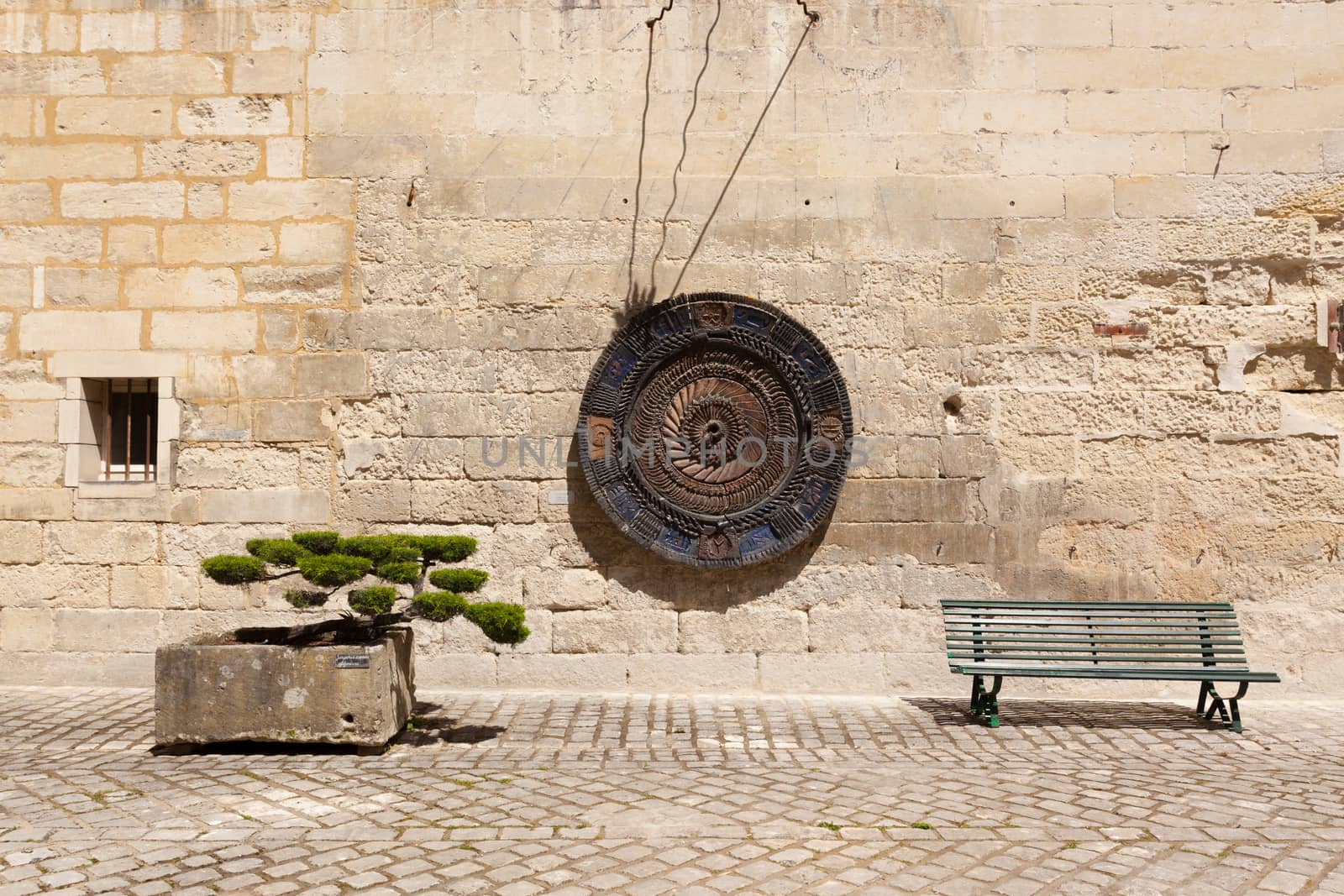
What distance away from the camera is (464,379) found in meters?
5.50

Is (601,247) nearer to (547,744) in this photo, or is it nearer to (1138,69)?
(547,744)

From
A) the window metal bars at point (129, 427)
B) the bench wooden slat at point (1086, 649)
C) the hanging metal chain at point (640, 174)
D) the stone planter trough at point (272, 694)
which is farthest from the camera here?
the window metal bars at point (129, 427)

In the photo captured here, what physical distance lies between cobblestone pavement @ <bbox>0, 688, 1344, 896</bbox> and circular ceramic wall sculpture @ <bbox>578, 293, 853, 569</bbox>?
0.97 m

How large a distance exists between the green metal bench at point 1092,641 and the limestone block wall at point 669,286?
352mm

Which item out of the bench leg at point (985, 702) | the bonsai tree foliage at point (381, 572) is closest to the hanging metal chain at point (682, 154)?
the bonsai tree foliage at point (381, 572)

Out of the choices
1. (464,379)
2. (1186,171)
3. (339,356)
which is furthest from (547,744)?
(1186,171)

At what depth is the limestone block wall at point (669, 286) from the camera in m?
5.37

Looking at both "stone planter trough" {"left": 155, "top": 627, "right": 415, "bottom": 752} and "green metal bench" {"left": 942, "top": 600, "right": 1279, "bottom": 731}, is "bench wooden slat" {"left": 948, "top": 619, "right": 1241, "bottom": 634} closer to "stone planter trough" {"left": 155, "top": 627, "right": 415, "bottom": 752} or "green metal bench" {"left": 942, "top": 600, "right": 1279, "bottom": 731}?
"green metal bench" {"left": 942, "top": 600, "right": 1279, "bottom": 731}

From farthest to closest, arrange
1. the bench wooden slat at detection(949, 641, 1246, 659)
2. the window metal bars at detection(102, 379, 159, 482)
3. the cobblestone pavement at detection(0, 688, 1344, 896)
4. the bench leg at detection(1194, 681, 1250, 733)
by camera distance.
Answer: the window metal bars at detection(102, 379, 159, 482) < the bench wooden slat at detection(949, 641, 1246, 659) < the bench leg at detection(1194, 681, 1250, 733) < the cobblestone pavement at detection(0, 688, 1344, 896)

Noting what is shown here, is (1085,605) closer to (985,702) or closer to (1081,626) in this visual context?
(1081,626)

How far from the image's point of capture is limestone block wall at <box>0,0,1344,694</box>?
17.6 feet

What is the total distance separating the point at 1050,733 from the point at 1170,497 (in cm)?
165

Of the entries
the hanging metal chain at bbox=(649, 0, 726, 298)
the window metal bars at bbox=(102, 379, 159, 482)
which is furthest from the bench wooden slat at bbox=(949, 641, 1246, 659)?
the window metal bars at bbox=(102, 379, 159, 482)

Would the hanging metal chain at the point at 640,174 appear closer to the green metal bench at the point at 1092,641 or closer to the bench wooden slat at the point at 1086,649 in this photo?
the green metal bench at the point at 1092,641
